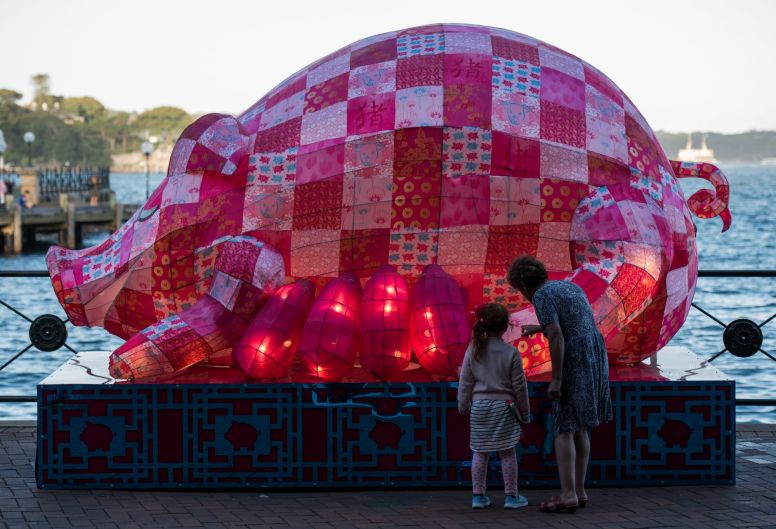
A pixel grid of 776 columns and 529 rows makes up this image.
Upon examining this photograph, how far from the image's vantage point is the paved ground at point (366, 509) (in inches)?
265

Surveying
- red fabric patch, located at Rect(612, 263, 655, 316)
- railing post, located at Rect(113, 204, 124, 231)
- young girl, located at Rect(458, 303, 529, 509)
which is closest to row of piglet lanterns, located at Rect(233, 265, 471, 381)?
young girl, located at Rect(458, 303, 529, 509)

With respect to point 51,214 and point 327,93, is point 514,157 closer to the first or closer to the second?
point 327,93

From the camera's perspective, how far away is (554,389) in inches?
264

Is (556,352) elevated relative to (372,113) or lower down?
lower down

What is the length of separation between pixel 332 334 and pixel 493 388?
3.37 ft

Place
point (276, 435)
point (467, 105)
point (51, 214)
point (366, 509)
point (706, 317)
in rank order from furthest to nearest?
point (51, 214)
point (706, 317)
point (467, 105)
point (276, 435)
point (366, 509)

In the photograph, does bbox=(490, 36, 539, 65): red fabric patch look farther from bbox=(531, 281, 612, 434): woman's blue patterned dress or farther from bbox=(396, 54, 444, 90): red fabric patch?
bbox=(531, 281, 612, 434): woman's blue patterned dress

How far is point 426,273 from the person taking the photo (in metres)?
7.50

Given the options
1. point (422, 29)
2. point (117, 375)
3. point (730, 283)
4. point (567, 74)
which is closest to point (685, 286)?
point (567, 74)

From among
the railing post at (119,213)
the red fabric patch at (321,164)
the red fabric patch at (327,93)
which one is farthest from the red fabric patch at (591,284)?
the railing post at (119,213)

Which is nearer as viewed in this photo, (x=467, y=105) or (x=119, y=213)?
(x=467, y=105)

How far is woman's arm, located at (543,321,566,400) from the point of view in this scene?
6.67m

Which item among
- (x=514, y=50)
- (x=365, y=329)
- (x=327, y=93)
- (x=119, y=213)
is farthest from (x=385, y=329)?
(x=119, y=213)

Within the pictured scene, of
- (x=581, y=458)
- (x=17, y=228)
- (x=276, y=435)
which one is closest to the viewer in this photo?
(x=581, y=458)
